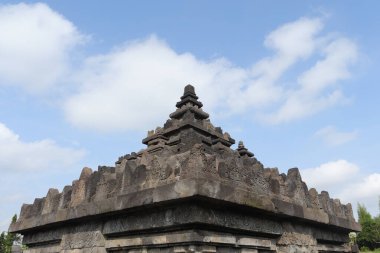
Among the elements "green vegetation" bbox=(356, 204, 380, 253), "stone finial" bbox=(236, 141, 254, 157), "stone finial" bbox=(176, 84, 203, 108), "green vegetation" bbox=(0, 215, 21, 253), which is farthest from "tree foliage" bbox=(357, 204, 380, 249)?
"stone finial" bbox=(176, 84, 203, 108)

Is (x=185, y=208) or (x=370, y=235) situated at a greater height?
(x=370, y=235)

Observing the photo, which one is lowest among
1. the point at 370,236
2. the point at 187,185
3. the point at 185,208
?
the point at 185,208

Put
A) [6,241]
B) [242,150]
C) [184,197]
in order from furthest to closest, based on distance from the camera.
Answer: [6,241] < [242,150] < [184,197]

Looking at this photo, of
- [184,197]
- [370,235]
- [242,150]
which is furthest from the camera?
[370,235]

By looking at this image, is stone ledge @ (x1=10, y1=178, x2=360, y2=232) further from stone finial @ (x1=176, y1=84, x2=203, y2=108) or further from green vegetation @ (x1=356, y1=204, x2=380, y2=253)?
green vegetation @ (x1=356, y1=204, x2=380, y2=253)

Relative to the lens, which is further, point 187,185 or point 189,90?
point 189,90

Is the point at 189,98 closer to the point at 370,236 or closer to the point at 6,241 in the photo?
the point at 6,241

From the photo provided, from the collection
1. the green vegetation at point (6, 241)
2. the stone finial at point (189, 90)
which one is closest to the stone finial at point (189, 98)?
the stone finial at point (189, 90)

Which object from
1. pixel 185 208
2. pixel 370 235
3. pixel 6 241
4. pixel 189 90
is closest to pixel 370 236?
pixel 370 235

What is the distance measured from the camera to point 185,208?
4.15 meters

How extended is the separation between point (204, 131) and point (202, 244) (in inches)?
130

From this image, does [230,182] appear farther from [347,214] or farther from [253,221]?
[347,214]

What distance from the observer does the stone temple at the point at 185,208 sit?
418cm

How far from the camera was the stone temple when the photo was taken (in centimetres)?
418
